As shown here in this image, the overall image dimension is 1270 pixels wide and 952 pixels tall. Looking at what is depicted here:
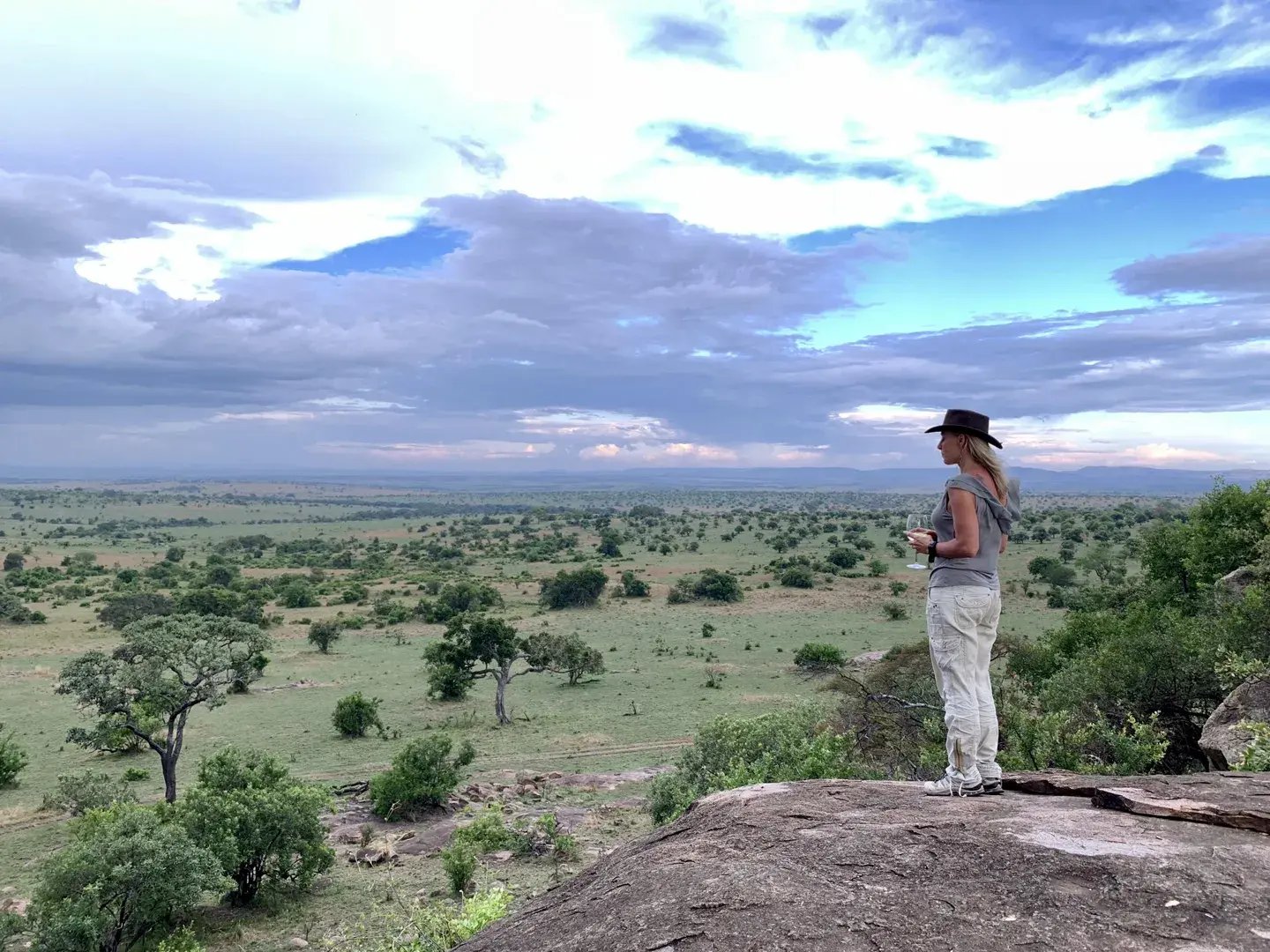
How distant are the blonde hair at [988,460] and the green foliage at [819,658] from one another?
38083mm

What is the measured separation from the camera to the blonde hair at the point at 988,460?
23.3 ft

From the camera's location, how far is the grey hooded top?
22.7 feet

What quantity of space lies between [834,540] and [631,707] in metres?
72.2

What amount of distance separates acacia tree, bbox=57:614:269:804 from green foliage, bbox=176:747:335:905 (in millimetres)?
5493

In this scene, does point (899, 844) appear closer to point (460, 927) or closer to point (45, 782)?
point (460, 927)

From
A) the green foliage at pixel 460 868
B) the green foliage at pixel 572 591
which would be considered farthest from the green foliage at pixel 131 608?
the green foliage at pixel 460 868

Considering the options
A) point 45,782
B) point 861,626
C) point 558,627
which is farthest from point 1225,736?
point 558,627

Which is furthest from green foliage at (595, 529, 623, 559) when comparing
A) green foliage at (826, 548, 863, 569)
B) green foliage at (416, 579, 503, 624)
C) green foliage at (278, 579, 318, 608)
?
green foliage at (278, 579, 318, 608)

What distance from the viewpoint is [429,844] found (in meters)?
21.9

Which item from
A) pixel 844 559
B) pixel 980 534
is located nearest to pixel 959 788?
pixel 980 534

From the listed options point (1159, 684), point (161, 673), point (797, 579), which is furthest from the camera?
point (797, 579)

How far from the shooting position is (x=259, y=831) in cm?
1822

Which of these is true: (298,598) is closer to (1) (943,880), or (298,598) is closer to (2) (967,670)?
(2) (967,670)

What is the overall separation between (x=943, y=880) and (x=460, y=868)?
1514cm
